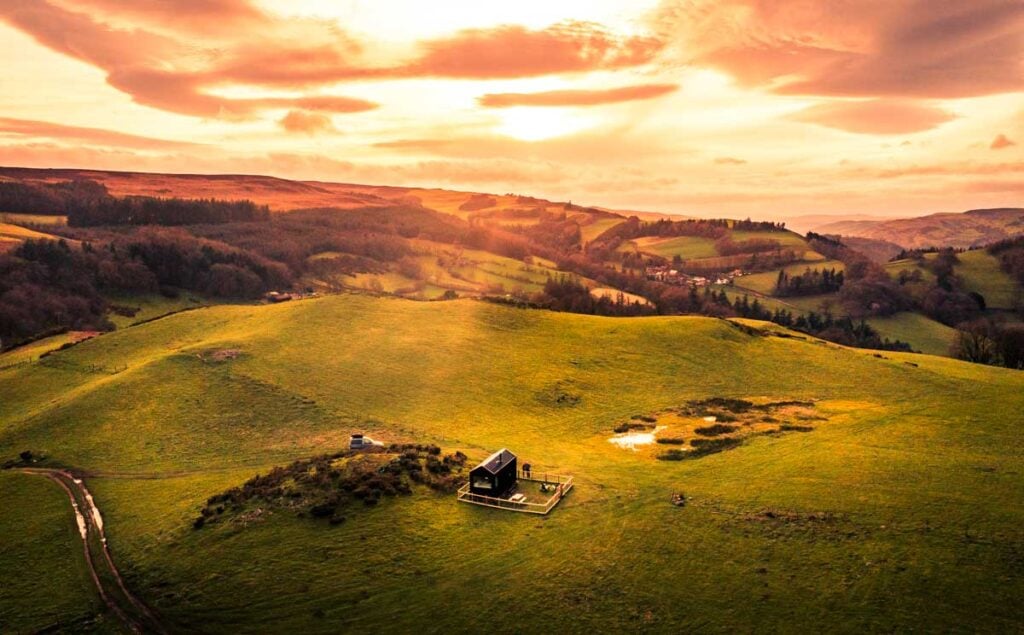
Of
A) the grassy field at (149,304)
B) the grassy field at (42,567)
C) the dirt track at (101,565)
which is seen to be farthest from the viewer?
the grassy field at (149,304)

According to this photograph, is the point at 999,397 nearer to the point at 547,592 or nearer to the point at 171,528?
the point at 547,592

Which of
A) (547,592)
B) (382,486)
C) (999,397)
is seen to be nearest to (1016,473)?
(999,397)

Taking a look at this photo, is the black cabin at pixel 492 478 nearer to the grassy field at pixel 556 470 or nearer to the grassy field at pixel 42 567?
the grassy field at pixel 556 470

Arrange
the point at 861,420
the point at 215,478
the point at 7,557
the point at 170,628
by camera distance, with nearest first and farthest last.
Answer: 1. the point at 170,628
2. the point at 7,557
3. the point at 215,478
4. the point at 861,420

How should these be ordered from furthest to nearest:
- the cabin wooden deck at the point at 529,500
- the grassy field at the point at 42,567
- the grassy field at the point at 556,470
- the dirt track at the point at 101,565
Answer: the cabin wooden deck at the point at 529,500, the grassy field at the point at 42,567, the dirt track at the point at 101,565, the grassy field at the point at 556,470

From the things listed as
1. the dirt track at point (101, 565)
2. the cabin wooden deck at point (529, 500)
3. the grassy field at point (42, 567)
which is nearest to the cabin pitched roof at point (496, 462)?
the cabin wooden deck at point (529, 500)
